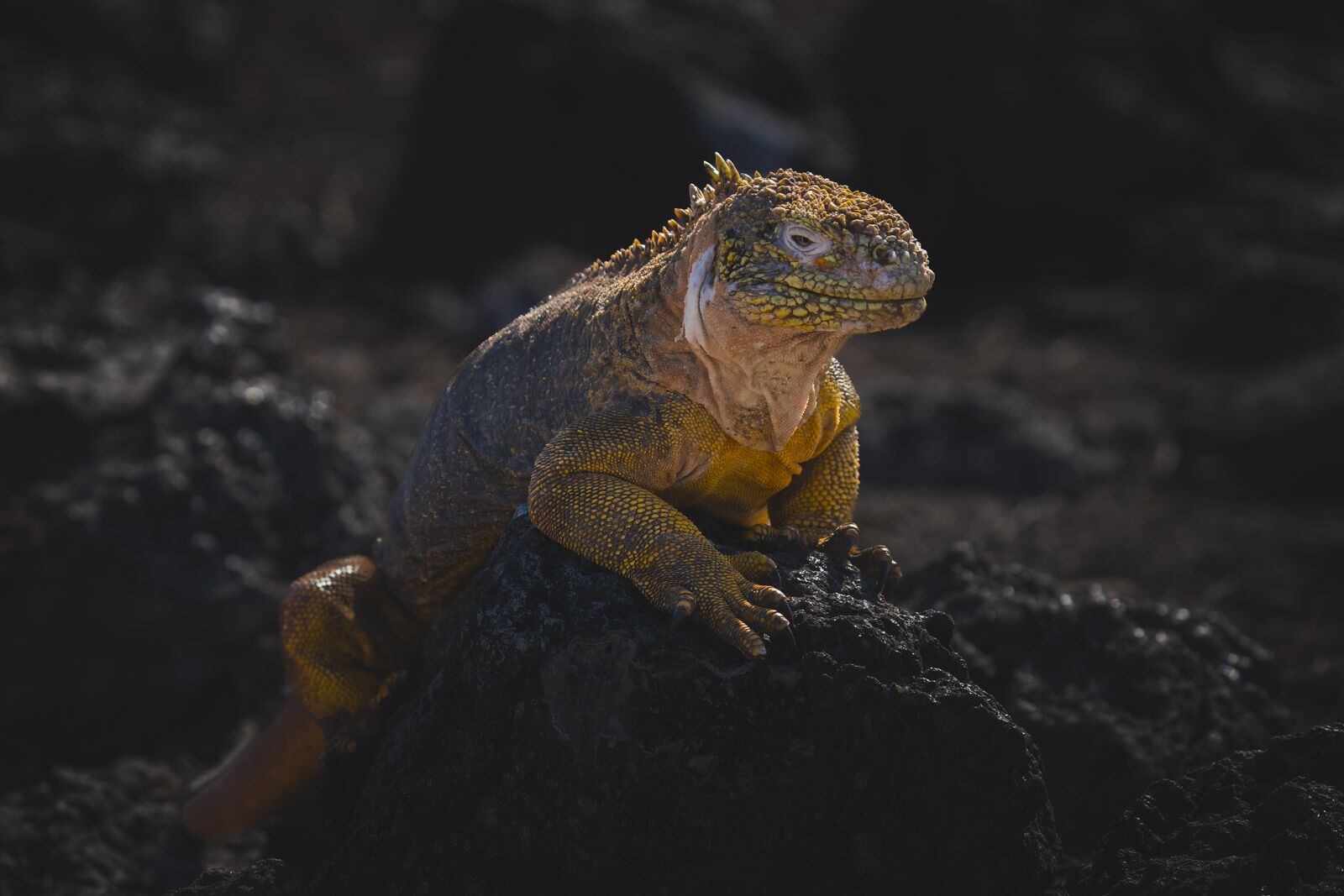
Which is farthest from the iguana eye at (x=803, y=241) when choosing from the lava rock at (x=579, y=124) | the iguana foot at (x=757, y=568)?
the lava rock at (x=579, y=124)

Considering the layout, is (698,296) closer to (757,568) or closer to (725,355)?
(725,355)

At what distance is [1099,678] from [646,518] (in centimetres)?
197

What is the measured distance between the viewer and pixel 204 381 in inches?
243

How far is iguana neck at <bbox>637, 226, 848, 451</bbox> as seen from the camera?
3555mm

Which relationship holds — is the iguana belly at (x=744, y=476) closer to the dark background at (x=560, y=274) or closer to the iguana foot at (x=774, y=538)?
the iguana foot at (x=774, y=538)

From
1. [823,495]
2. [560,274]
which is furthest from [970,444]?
[823,495]

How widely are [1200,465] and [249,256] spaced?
7482 millimetres

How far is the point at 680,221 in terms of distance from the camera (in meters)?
4.01

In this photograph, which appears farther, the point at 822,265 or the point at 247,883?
the point at 247,883

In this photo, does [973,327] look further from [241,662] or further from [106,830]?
[106,830]

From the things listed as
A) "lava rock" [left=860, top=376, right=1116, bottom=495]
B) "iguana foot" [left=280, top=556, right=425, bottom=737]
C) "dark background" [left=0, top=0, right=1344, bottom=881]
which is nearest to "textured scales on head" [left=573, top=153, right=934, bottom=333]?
"iguana foot" [left=280, top=556, right=425, bottom=737]

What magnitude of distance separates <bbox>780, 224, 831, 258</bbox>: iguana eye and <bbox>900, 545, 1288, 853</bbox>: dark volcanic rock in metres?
1.71

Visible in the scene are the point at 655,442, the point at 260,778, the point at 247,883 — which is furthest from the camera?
the point at 260,778

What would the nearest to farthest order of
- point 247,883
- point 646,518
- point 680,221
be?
point 646,518 → point 247,883 → point 680,221
